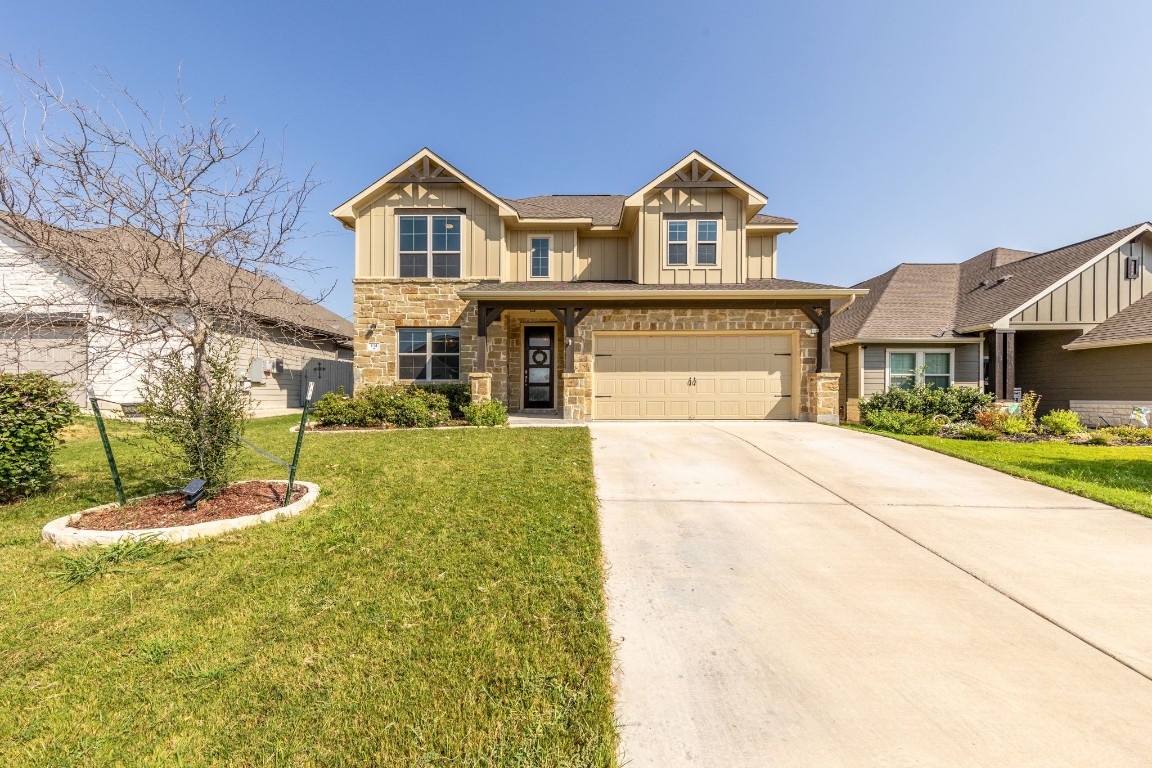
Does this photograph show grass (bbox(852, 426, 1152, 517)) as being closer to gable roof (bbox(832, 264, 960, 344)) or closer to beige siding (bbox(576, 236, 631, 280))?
gable roof (bbox(832, 264, 960, 344))

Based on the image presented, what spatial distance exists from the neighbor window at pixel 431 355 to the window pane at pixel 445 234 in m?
2.29

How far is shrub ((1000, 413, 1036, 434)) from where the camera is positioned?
1020cm

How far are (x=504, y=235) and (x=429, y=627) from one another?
11.6 m

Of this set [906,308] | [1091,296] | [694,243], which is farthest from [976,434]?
[694,243]

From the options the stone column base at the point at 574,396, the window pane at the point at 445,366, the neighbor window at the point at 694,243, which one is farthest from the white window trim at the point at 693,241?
the window pane at the point at 445,366

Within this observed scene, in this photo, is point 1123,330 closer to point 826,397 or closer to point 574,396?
point 826,397

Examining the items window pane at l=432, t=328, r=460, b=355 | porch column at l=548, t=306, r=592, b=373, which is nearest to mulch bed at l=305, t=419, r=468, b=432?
window pane at l=432, t=328, r=460, b=355

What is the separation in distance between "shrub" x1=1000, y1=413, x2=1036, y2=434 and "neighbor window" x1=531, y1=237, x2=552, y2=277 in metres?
11.7

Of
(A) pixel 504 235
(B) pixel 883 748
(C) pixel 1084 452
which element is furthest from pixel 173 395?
(C) pixel 1084 452

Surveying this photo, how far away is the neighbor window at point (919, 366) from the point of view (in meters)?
13.2

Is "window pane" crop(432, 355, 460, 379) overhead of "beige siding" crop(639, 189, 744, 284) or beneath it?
beneath

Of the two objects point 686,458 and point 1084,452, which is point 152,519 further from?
point 1084,452

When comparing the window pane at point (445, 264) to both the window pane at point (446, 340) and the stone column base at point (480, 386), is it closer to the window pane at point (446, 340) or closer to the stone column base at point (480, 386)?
the window pane at point (446, 340)

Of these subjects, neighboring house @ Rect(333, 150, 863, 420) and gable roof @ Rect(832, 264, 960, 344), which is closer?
neighboring house @ Rect(333, 150, 863, 420)
